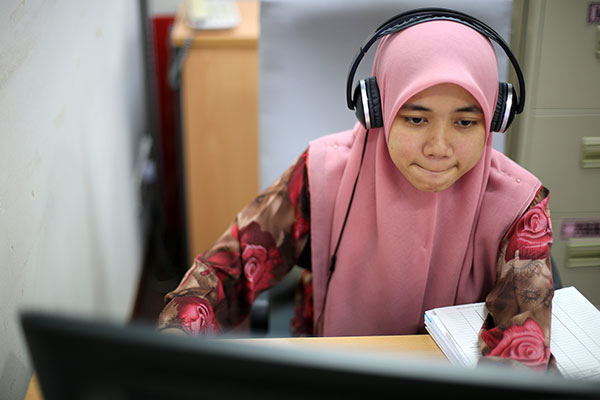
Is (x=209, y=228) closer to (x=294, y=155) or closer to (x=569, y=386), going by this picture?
(x=294, y=155)

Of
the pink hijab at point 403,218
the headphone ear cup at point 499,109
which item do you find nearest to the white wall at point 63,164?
the pink hijab at point 403,218

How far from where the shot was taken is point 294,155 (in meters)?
1.26

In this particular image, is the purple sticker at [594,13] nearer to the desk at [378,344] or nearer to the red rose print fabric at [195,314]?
the desk at [378,344]

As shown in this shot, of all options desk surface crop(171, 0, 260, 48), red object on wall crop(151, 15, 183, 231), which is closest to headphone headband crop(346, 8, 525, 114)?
desk surface crop(171, 0, 260, 48)

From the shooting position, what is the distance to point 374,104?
2.81 ft

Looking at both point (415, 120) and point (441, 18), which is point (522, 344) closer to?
point (415, 120)

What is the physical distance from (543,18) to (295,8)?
1.53ft

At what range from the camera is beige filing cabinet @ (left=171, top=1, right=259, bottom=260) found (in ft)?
6.11

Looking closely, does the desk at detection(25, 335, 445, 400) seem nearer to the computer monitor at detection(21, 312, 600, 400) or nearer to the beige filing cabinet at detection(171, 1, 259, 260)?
the computer monitor at detection(21, 312, 600, 400)

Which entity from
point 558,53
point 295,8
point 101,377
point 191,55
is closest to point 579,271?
point 558,53

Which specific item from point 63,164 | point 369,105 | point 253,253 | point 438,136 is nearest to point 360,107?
point 369,105

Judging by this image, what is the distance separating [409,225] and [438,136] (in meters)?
0.16

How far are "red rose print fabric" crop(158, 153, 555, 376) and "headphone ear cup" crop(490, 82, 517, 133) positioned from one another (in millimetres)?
143

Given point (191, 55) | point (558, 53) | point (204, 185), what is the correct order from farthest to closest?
point (204, 185)
point (191, 55)
point (558, 53)
